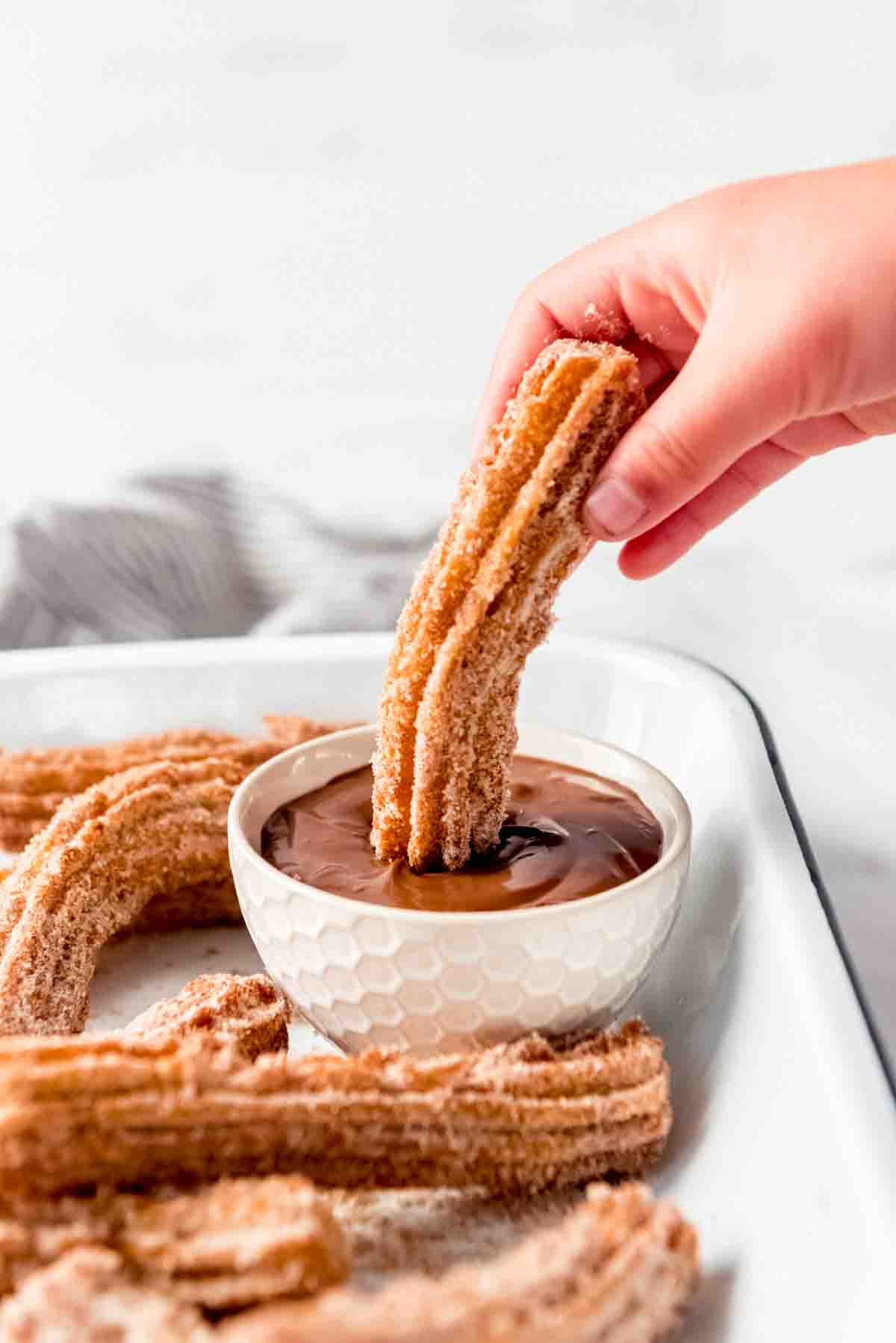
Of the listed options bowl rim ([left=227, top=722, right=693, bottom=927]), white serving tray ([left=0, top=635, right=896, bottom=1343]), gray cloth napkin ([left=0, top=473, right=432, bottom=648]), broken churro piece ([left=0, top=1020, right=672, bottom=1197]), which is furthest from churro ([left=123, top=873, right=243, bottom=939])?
gray cloth napkin ([left=0, top=473, right=432, bottom=648])

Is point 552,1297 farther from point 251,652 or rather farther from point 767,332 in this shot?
point 251,652

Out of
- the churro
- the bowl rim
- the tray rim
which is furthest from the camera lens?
the tray rim

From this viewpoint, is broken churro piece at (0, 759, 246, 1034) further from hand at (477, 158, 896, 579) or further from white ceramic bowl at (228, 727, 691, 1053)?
hand at (477, 158, 896, 579)

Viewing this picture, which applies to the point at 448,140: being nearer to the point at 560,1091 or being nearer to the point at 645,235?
the point at 645,235

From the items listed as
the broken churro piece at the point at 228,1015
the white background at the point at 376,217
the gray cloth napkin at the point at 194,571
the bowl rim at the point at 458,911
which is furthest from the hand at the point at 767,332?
the gray cloth napkin at the point at 194,571

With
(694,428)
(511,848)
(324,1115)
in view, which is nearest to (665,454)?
(694,428)

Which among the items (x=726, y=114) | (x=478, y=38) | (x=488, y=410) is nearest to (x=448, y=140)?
(x=478, y=38)

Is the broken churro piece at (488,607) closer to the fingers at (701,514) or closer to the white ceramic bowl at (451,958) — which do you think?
the white ceramic bowl at (451,958)
